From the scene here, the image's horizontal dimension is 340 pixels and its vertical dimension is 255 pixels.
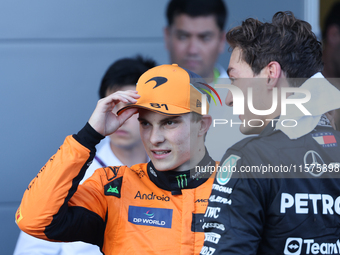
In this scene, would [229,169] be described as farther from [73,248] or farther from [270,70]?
[73,248]

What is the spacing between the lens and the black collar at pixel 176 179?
1.53 m

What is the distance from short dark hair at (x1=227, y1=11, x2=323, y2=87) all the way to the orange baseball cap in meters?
0.29

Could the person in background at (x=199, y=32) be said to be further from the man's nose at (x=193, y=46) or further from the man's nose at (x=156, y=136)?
the man's nose at (x=156, y=136)

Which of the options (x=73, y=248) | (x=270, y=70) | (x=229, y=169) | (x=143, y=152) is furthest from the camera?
(x=143, y=152)

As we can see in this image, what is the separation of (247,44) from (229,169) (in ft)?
1.78

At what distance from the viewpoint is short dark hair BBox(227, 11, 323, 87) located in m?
1.28

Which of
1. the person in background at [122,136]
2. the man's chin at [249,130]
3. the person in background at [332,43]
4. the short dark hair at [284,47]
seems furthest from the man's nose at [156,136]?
the person in background at [332,43]

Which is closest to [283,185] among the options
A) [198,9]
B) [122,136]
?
[122,136]

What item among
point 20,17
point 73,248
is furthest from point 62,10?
point 73,248

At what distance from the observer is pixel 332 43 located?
9.24ft

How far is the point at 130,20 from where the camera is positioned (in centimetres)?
286

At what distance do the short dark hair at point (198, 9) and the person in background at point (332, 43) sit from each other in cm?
80

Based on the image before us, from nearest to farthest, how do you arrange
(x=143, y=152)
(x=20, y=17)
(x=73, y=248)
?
(x=73, y=248) → (x=143, y=152) → (x=20, y=17)

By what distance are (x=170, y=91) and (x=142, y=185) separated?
16.8 inches
